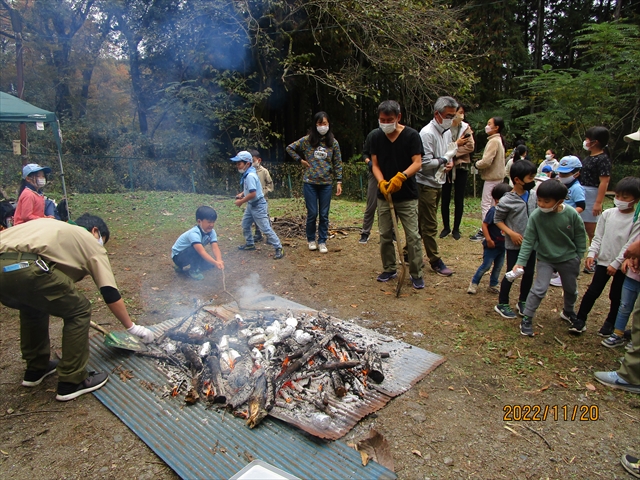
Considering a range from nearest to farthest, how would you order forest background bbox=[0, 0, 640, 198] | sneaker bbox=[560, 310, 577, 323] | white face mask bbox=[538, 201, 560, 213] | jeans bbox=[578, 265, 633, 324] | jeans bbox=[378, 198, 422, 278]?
1. white face mask bbox=[538, 201, 560, 213]
2. jeans bbox=[578, 265, 633, 324]
3. sneaker bbox=[560, 310, 577, 323]
4. jeans bbox=[378, 198, 422, 278]
5. forest background bbox=[0, 0, 640, 198]

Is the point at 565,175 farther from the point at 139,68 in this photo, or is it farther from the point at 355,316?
the point at 139,68

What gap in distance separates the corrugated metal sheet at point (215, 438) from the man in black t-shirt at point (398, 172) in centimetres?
189

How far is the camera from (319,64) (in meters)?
16.0

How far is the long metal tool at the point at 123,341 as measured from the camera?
3227 mm

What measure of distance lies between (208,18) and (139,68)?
10.6 meters

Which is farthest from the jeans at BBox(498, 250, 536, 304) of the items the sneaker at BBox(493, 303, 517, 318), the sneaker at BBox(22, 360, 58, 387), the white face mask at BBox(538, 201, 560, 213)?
the sneaker at BBox(22, 360, 58, 387)

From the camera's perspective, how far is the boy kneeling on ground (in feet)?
15.3

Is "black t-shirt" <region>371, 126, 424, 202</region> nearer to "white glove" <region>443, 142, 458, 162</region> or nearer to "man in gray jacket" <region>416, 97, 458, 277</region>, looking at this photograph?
"man in gray jacket" <region>416, 97, 458, 277</region>

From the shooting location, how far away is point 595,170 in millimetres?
4730

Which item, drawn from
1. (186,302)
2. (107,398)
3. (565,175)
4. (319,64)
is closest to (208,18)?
(319,64)

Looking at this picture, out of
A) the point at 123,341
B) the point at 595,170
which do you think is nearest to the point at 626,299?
the point at 595,170

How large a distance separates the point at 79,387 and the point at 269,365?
52.3 inches
